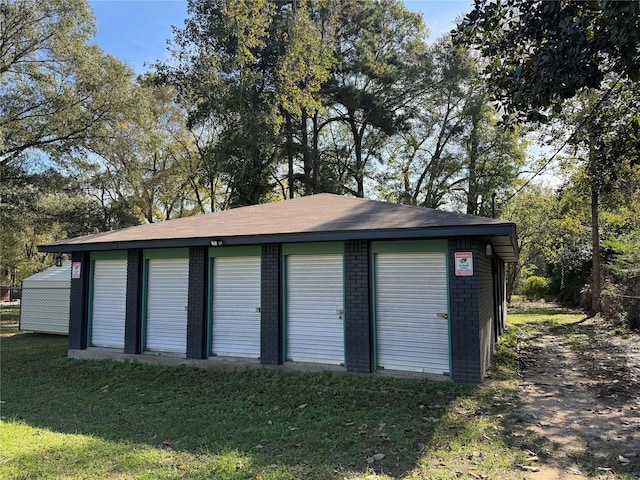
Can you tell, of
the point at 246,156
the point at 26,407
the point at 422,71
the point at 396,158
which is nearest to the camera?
the point at 26,407

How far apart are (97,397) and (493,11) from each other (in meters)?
7.28

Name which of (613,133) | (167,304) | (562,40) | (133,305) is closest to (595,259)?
(613,133)

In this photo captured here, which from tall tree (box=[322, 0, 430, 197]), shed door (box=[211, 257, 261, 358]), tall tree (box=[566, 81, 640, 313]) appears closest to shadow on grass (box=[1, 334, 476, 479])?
shed door (box=[211, 257, 261, 358])

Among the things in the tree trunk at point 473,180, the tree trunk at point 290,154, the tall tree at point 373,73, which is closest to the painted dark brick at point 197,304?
the tree trunk at point 290,154

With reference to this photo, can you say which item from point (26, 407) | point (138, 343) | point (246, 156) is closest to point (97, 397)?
point (26, 407)

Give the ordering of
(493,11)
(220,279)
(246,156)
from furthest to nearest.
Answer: (246,156) → (220,279) → (493,11)

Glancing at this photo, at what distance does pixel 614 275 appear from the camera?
15773 mm

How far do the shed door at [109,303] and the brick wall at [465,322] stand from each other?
21.4 feet

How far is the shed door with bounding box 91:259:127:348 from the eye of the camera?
887 centimetres

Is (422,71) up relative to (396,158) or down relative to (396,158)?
up

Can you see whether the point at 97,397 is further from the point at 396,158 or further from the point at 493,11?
the point at 396,158

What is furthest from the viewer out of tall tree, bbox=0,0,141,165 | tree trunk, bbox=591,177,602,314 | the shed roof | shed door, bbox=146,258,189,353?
tree trunk, bbox=591,177,602,314

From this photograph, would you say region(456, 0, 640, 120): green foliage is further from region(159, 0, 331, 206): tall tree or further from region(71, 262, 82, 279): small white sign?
region(159, 0, 331, 206): tall tree

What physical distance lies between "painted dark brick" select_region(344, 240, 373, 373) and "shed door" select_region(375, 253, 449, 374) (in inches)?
7.7
